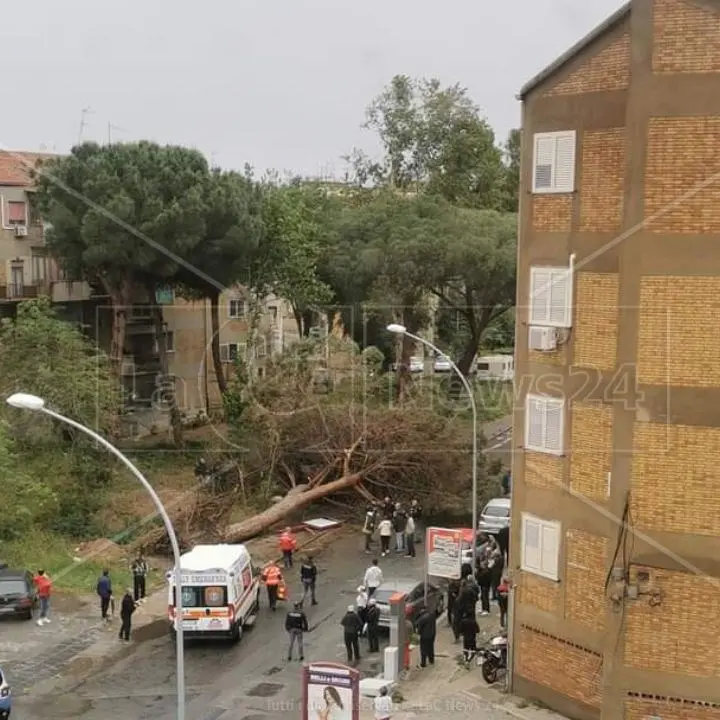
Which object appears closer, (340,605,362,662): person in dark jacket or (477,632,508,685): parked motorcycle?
(477,632,508,685): parked motorcycle

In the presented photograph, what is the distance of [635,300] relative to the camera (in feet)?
59.1

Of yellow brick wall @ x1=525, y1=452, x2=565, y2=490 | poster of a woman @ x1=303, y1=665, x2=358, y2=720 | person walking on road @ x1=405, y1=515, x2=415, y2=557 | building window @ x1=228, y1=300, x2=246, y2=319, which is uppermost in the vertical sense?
building window @ x1=228, y1=300, x2=246, y2=319

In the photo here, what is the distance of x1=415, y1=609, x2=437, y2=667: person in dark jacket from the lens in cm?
2252

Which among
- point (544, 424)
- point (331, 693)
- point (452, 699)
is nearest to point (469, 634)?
point (452, 699)

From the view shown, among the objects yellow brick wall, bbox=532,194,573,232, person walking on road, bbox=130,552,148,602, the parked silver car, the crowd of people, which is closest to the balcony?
the crowd of people

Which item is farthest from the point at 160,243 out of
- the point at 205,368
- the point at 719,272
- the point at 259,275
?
the point at 719,272

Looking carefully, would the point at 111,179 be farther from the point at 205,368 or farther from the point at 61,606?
the point at 61,606

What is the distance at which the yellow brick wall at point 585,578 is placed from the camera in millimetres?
19281

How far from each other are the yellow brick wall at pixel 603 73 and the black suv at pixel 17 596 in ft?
56.7

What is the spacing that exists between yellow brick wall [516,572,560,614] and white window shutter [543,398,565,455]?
2518mm

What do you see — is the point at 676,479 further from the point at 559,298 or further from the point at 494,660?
the point at 494,660

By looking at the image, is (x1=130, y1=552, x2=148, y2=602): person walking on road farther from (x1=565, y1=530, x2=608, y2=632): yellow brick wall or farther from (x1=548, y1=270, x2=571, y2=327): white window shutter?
(x1=548, y1=270, x2=571, y2=327): white window shutter

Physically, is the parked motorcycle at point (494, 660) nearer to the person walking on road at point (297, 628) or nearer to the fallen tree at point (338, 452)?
the person walking on road at point (297, 628)

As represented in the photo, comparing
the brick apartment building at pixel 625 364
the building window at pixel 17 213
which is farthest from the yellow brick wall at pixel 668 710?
the building window at pixel 17 213
